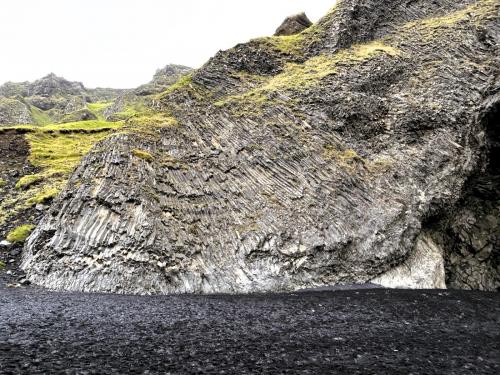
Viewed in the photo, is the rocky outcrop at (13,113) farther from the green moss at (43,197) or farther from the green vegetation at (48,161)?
the green moss at (43,197)

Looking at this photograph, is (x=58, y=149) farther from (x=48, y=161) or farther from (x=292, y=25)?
(x=292, y=25)

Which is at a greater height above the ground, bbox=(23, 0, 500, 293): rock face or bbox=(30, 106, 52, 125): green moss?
bbox=(30, 106, 52, 125): green moss

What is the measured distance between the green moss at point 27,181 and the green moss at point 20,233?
949 centimetres

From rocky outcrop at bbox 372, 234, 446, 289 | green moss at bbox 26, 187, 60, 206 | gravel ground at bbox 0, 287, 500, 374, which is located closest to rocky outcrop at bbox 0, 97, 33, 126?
green moss at bbox 26, 187, 60, 206

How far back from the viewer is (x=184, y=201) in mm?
30375

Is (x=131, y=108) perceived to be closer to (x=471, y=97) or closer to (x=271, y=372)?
(x=471, y=97)

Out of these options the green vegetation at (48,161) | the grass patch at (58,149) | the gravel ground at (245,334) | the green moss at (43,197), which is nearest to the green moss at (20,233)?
the green vegetation at (48,161)

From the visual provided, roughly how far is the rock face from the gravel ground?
409 cm

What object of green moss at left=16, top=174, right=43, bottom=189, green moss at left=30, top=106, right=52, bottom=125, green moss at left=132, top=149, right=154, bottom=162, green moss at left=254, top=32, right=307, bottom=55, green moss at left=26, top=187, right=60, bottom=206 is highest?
green moss at left=30, top=106, right=52, bottom=125

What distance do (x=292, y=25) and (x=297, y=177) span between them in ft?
123

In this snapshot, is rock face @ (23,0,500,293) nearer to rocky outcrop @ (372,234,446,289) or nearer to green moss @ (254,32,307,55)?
rocky outcrop @ (372,234,446,289)

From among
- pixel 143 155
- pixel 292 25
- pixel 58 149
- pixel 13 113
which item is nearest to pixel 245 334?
pixel 143 155

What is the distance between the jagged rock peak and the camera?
6000 centimetres

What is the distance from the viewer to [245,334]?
15.6 m
